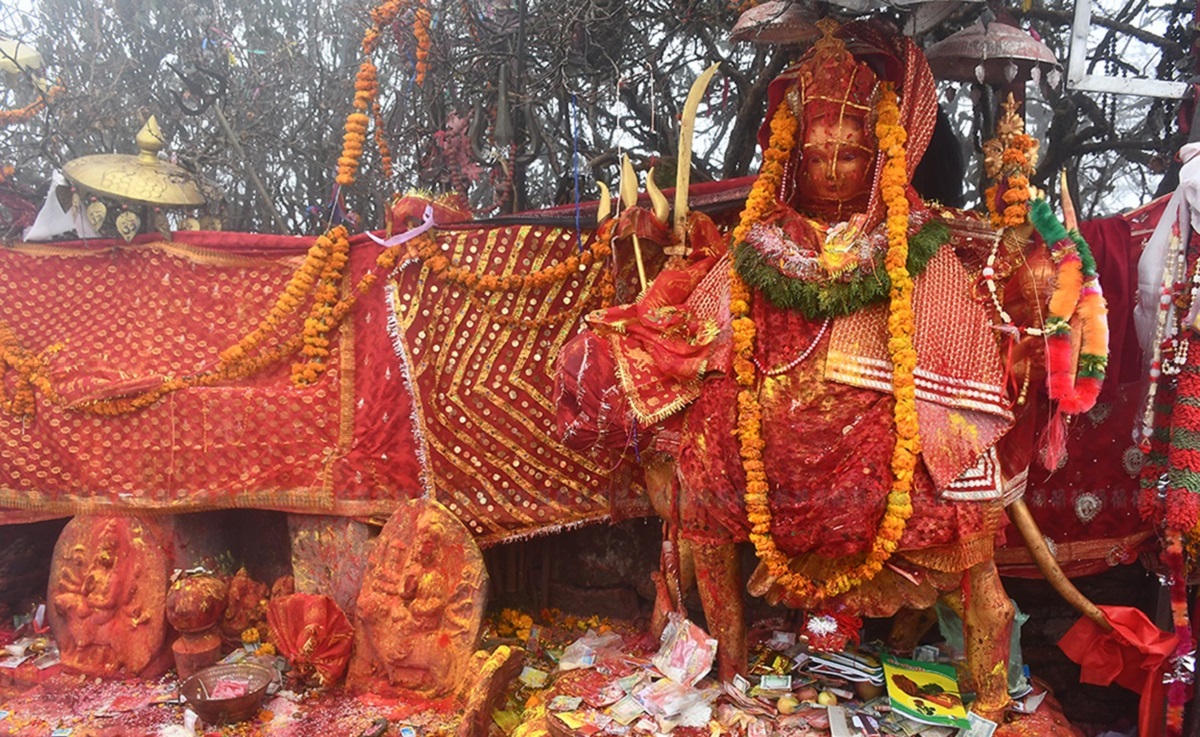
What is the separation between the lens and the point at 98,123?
5688 mm

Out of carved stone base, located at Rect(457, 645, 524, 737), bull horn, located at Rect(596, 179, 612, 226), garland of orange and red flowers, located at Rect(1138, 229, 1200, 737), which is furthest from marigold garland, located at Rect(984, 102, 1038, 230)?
carved stone base, located at Rect(457, 645, 524, 737)

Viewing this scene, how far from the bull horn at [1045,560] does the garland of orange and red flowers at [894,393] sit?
2.21 feet

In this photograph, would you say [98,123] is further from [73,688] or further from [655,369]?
[655,369]

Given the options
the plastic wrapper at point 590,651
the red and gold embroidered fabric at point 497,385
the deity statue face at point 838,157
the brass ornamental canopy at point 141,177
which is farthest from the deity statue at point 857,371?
the brass ornamental canopy at point 141,177

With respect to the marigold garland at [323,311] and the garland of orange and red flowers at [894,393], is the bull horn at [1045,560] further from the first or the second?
the marigold garland at [323,311]

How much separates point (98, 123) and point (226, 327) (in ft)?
8.68

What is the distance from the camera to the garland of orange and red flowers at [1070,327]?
2.63 m

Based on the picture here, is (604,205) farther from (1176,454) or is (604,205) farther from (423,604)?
(1176,454)

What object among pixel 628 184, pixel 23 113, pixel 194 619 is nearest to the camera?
pixel 628 184

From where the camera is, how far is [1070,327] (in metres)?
2.65

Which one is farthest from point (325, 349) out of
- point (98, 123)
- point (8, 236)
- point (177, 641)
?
point (98, 123)

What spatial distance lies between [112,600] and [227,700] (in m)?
0.92

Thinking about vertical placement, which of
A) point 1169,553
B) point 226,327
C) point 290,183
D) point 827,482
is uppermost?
point 290,183

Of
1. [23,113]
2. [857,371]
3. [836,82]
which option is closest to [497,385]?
[857,371]
